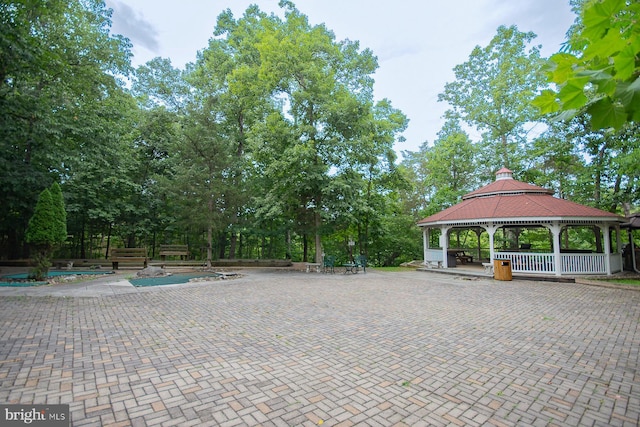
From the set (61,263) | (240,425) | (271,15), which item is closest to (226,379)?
(240,425)

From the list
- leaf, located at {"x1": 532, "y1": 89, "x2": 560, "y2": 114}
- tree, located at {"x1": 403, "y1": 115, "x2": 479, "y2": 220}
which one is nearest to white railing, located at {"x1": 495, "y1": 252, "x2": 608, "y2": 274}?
tree, located at {"x1": 403, "y1": 115, "x2": 479, "y2": 220}

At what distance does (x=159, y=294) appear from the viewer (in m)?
8.41

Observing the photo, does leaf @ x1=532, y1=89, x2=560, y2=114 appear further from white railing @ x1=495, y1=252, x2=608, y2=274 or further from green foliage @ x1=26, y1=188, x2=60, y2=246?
green foliage @ x1=26, y1=188, x2=60, y2=246

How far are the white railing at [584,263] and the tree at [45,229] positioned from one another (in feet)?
62.5

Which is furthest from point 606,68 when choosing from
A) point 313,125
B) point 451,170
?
point 451,170

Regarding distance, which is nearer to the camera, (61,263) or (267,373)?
(267,373)

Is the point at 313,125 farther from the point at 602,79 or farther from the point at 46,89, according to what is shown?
the point at 602,79

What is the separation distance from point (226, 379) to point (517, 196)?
15.8 metres

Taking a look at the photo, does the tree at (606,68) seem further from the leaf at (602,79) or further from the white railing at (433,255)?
the white railing at (433,255)

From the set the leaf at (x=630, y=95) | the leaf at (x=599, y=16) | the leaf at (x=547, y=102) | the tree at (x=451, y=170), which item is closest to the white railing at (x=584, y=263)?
the tree at (x=451, y=170)

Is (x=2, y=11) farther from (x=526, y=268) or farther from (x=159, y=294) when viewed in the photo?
(x=526, y=268)

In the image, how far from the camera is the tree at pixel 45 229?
31.8 ft

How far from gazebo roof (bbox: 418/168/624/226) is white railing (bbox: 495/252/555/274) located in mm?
1637

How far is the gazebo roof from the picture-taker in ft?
39.0
